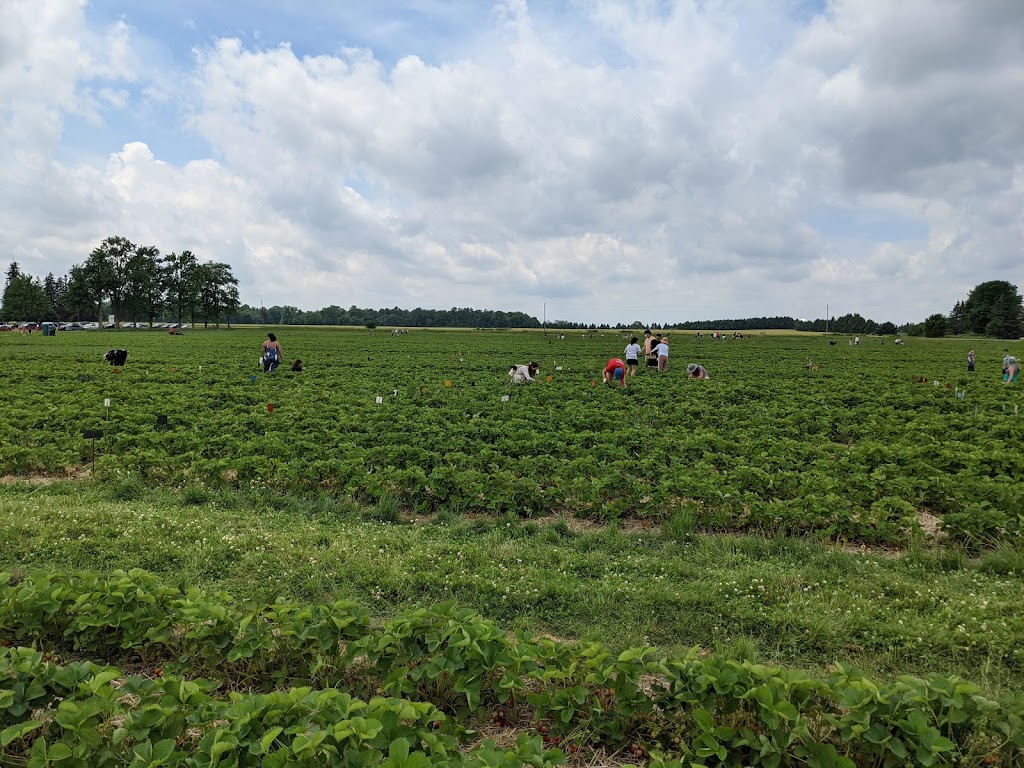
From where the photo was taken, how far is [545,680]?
3.77 metres

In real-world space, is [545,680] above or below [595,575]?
above

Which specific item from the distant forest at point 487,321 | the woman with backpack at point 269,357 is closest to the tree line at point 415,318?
the distant forest at point 487,321

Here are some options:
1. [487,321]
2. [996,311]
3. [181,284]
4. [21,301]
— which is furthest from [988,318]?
[21,301]

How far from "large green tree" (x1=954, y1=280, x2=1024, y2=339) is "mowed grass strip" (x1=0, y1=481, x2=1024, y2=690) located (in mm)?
126284

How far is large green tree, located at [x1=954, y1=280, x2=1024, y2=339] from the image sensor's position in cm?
10281

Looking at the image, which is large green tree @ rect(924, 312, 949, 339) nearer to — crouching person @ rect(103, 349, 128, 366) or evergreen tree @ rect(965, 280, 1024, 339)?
evergreen tree @ rect(965, 280, 1024, 339)

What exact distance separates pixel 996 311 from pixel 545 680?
448 feet

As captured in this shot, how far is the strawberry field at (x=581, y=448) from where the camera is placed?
8031 mm

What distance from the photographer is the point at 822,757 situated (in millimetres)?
3115

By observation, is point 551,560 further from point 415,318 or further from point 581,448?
point 415,318

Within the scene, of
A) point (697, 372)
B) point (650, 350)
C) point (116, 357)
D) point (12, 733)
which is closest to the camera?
point (12, 733)

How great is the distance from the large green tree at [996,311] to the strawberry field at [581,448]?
10881cm

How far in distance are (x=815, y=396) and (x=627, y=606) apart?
54.0 feet

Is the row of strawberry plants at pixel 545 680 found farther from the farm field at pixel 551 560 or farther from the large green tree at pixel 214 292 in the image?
the large green tree at pixel 214 292
